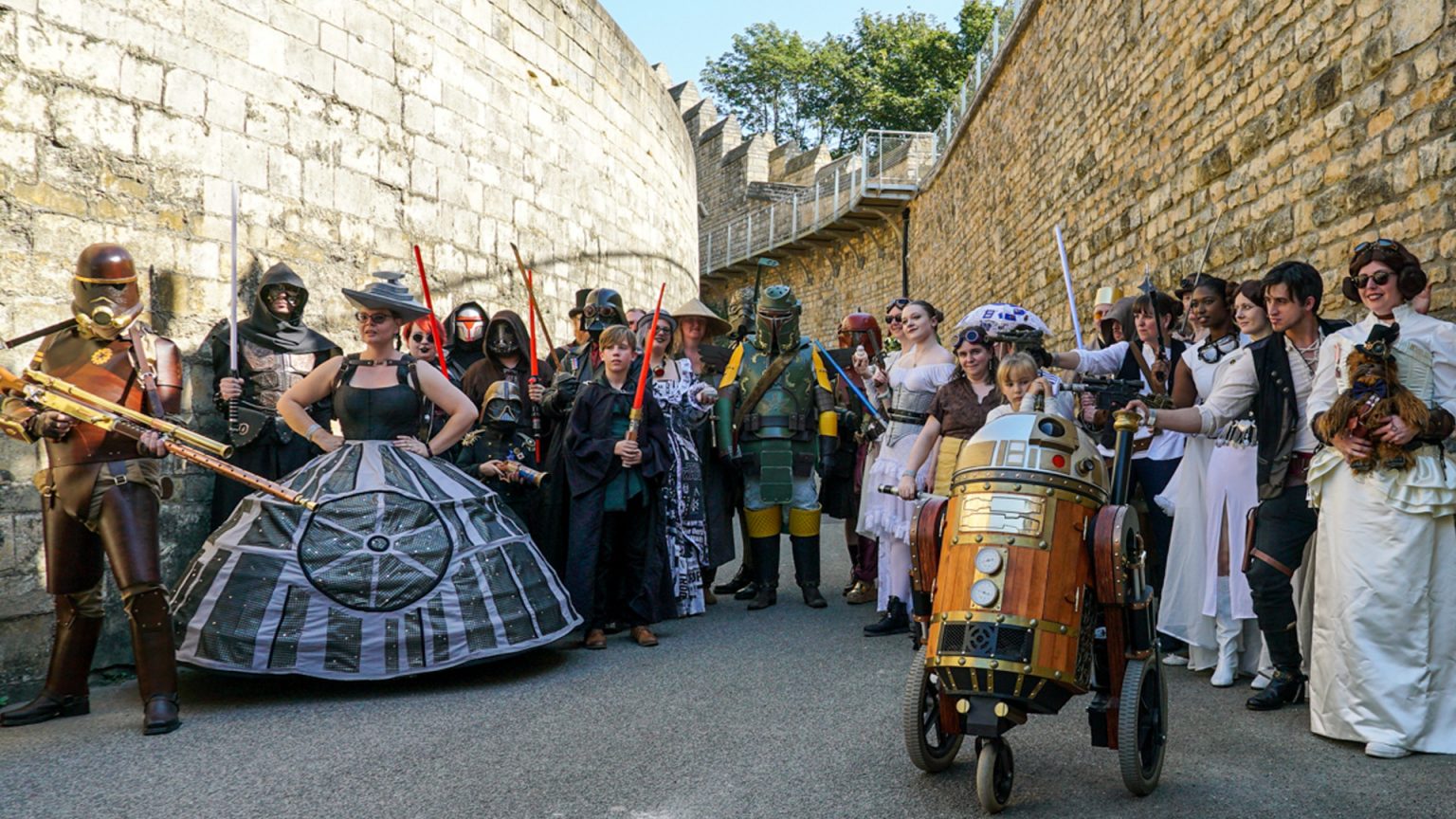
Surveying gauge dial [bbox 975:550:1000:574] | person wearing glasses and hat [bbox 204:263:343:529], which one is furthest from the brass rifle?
gauge dial [bbox 975:550:1000:574]

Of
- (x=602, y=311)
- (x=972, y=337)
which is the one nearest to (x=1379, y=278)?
(x=972, y=337)

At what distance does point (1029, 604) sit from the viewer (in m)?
3.22

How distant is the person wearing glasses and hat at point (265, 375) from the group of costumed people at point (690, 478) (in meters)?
0.02

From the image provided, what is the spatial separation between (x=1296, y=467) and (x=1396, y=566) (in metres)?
0.64

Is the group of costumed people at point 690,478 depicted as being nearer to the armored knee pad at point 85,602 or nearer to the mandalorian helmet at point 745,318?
the armored knee pad at point 85,602

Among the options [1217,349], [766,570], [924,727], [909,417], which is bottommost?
[766,570]

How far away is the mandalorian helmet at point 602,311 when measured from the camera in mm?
7436

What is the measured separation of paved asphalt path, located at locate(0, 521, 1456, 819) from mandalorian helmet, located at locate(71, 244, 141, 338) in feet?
4.99

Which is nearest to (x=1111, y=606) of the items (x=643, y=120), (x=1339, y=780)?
(x=1339, y=780)

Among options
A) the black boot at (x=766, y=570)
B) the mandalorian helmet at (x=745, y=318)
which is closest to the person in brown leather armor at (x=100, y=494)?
the black boot at (x=766, y=570)

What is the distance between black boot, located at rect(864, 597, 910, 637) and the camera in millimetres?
6211

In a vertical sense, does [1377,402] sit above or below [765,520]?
above

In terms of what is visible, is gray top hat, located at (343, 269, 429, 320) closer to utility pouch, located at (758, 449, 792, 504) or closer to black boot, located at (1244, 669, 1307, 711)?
utility pouch, located at (758, 449, 792, 504)

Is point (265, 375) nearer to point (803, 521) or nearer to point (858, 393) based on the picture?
point (803, 521)
